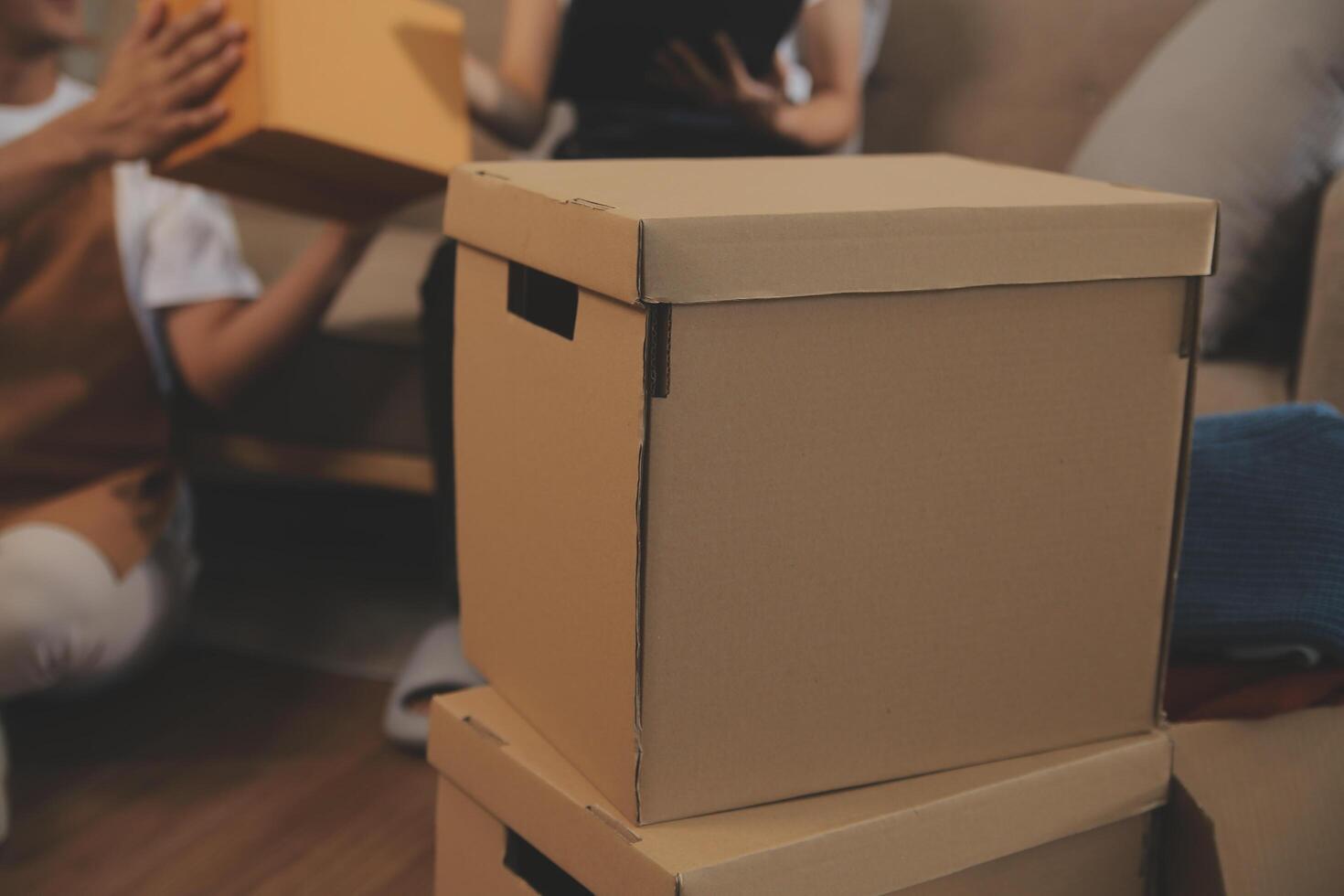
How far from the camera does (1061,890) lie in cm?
74

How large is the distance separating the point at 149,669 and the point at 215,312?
1.25 feet

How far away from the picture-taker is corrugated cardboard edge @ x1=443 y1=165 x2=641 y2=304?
59 cm

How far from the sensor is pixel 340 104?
99 centimetres

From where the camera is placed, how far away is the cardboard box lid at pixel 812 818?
63 cm

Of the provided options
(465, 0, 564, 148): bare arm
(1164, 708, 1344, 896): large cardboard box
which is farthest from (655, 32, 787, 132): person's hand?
(1164, 708, 1344, 896): large cardboard box

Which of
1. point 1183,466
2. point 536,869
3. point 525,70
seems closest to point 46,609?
point 536,869

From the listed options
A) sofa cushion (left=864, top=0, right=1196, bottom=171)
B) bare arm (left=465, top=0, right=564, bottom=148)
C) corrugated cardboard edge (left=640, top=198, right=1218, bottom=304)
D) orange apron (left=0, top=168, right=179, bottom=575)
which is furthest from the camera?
sofa cushion (left=864, top=0, right=1196, bottom=171)

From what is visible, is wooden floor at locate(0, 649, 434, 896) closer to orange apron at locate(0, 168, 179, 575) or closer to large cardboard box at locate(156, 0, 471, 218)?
orange apron at locate(0, 168, 179, 575)

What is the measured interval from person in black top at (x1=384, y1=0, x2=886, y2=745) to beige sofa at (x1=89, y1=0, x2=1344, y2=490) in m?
0.13

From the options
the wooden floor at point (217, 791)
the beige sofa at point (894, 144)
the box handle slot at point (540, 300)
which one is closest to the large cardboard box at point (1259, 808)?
the box handle slot at point (540, 300)

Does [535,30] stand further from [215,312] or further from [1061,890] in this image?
[1061,890]

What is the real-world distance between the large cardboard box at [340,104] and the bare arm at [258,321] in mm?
78

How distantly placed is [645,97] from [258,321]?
415 millimetres

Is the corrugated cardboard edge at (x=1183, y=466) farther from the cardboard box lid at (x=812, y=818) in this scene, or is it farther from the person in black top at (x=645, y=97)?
the person in black top at (x=645, y=97)
